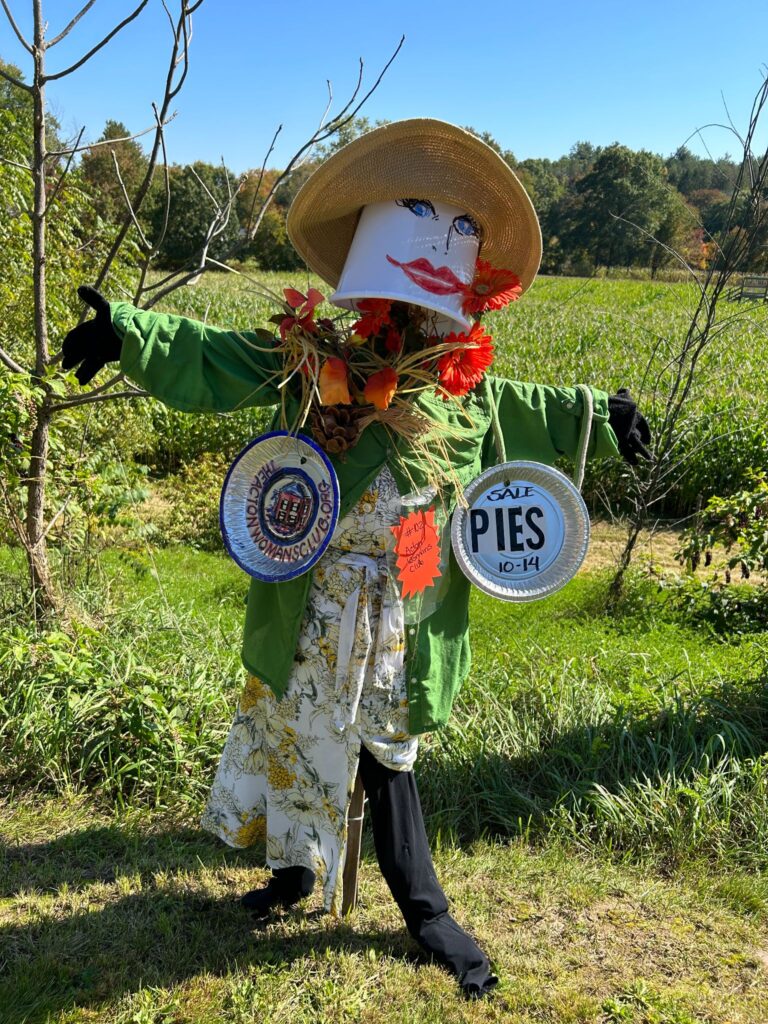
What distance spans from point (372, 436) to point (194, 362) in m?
0.45

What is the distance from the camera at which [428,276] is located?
189cm

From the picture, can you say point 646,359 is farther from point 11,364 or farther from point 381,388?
point 381,388

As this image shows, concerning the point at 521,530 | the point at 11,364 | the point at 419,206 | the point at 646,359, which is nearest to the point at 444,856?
the point at 521,530

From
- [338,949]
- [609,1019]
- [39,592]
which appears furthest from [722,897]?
[39,592]

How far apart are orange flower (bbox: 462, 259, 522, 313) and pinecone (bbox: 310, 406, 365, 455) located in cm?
37

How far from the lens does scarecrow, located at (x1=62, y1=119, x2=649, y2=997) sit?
6.26ft

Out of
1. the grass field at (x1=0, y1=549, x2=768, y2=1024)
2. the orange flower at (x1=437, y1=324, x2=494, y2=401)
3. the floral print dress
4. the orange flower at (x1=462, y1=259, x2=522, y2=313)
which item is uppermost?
the orange flower at (x1=462, y1=259, x2=522, y2=313)

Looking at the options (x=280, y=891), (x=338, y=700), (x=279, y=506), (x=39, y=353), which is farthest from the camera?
(x=39, y=353)

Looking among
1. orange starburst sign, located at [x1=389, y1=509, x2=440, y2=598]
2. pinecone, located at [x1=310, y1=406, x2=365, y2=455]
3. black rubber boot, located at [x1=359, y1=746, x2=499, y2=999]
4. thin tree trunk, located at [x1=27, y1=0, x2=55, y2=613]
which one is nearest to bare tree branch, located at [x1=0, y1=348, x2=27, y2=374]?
thin tree trunk, located at [x1=27, y1=0, x2=55, y2=613]

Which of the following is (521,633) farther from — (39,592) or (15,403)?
(15,403)

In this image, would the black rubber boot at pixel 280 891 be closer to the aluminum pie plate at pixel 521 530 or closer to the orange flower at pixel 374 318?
the aluminum pie plate at pixel 521 530

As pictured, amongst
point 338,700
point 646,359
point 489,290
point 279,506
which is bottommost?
point 338,700

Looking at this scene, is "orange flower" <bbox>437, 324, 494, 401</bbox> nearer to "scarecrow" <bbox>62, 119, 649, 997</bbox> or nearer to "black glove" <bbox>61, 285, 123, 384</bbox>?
"scarecrow" <bbox>62, 119, 649, 997</bbox>

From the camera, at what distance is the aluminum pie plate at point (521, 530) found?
2.06 m
